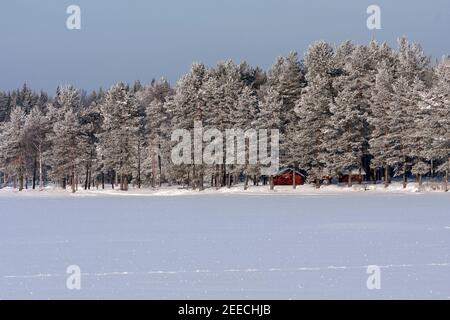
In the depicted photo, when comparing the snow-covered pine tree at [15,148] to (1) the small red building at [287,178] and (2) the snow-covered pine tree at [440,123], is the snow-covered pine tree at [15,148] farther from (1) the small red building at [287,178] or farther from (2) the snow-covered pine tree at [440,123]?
(2) the snow-covered pine tree at [440,123]

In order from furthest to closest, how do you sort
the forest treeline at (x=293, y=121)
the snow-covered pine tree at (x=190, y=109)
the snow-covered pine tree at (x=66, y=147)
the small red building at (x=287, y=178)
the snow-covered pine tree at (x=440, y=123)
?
the snow-covered pine tree at (x=66, y=147), the small red building at (x=287, y=178), the snow-covered pine tree at (x=190, y=109), the forest treeline at (x=293, y=121), the snow-covered pine tree at (x=440, y=123)

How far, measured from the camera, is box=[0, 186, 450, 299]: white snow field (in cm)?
1477

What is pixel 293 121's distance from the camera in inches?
3364

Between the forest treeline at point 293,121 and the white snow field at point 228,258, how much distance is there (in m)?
44.6

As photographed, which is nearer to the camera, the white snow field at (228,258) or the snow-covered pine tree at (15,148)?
the white snow field at (228,258)

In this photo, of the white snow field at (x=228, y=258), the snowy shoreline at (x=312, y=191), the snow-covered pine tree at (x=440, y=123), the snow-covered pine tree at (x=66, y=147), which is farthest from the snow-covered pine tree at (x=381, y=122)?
the white snow field at (x=228, y=258)

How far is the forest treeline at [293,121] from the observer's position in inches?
3017

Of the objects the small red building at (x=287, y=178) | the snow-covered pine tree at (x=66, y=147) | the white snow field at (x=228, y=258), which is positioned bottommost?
the white snow field at (x=228, y=258)

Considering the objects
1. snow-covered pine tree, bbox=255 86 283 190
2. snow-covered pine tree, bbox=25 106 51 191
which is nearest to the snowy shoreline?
snow-covered pine tree, bbox=255 86 283 190

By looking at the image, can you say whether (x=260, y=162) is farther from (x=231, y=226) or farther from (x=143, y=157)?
(x=231, y=226)

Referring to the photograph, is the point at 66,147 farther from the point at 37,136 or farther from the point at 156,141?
the point at 156,141

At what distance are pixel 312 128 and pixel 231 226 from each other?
166 ft

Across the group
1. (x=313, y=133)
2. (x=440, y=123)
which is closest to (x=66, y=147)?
(x=313, y=133)

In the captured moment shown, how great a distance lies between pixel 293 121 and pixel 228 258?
6692 centimetres
